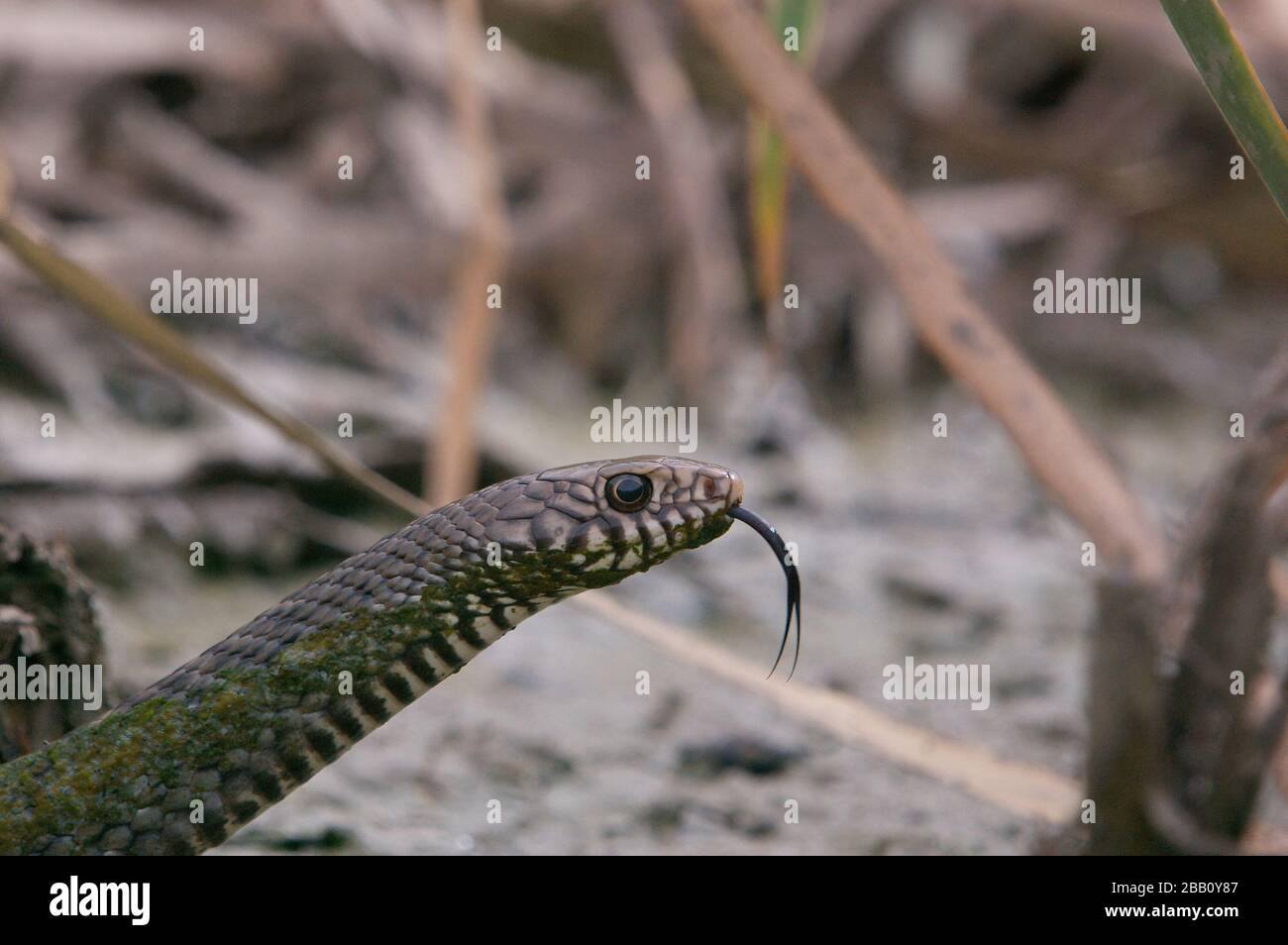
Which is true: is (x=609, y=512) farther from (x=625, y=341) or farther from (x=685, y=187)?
(x=625, y=341)

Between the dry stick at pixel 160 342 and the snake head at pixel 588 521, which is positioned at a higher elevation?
the dry stick at pixel 160 342

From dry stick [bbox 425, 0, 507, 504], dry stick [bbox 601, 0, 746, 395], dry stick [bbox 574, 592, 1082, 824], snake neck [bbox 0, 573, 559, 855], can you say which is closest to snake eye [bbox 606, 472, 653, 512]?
snake neck [bbox 0, 573, 559, 855]

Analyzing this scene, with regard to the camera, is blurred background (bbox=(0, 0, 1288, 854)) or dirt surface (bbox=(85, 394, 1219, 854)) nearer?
dirt surface (bbox=(85, 394, 1219, 854))

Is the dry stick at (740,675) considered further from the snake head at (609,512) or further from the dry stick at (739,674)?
the snake head at (609,512)

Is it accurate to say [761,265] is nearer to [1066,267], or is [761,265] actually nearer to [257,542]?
[257,542]

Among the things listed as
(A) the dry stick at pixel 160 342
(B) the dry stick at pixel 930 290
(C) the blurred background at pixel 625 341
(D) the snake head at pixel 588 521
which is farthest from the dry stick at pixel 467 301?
(D) the snake head at pixel 588 521

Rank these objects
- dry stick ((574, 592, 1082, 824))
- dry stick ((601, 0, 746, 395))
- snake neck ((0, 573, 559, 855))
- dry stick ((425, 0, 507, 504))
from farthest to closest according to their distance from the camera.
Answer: dry stick ((601, 0, 746, 395)) < dry stick ((425, 0, 507, 504)) < dry stick ((574, 592, 1082, 824)) < snake neck ((0, 573, 559, 855))

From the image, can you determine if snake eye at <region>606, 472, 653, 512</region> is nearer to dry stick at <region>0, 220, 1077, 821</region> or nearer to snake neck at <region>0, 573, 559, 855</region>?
snake neck at <region>0, 573, 559, 855</region>
